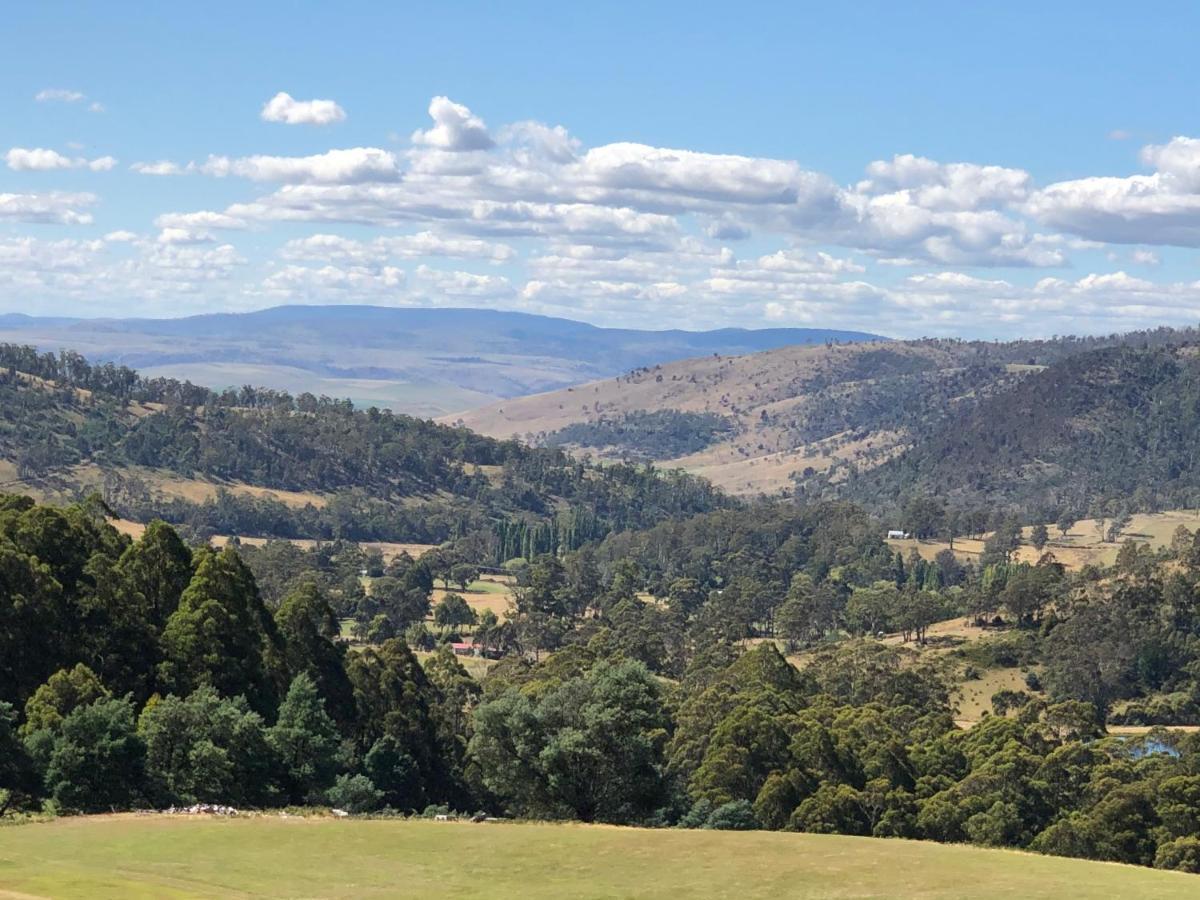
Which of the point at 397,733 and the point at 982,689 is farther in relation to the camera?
the point at 982,689

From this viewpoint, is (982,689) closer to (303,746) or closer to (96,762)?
(303,746)

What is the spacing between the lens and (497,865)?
148 feet

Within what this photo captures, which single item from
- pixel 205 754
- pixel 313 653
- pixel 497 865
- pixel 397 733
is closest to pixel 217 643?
pixel 313 653

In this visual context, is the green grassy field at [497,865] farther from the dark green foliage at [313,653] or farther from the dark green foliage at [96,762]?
the dark green foliage at [313,653]

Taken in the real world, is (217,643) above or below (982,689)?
above

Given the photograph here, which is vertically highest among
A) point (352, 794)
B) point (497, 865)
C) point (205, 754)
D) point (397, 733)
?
point (497, 865)

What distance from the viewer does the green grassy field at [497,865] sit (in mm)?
40938

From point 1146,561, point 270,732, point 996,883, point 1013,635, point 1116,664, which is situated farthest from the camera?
point 1146,561

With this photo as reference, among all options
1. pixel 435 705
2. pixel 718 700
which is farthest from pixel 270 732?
pixel 718 700

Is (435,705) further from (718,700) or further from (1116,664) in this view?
(1116,664)

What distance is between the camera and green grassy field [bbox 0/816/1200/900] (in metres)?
40.9

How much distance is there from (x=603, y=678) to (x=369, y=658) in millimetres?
26182

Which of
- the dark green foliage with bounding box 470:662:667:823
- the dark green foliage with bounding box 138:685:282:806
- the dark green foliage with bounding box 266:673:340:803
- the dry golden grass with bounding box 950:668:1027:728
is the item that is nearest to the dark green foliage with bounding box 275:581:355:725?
the dark green foliage with bounding box 266:673:340:803

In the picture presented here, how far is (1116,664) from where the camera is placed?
6024 inches
